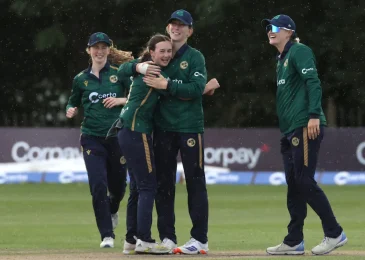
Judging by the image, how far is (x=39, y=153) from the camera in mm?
26844

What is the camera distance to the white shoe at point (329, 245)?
10.2m

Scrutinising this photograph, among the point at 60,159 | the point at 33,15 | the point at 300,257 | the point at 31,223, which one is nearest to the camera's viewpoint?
the point at 300,257

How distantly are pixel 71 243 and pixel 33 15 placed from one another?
2066cm

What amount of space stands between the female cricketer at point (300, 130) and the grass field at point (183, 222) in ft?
0.76

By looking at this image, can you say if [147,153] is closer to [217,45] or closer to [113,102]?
[113,102]

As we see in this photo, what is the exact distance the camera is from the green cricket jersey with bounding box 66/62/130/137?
1177cm

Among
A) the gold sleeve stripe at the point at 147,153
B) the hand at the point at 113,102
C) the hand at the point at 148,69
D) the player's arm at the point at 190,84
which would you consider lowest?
the gold sleeve stripe at the point at 147,153

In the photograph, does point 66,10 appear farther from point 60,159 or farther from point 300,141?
point 300,141

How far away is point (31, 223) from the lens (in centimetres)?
1525

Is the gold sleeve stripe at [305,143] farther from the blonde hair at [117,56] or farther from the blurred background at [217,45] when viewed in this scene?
the blurred background at [217,45]

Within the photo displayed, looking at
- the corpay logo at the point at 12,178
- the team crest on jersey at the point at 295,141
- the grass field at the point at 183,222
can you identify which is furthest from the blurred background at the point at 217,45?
the team crest on jersey at the point at 295,141

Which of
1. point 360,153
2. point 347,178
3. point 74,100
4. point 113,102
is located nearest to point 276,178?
point 347,178

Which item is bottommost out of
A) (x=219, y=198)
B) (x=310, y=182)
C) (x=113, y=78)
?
(x=219, y=198)

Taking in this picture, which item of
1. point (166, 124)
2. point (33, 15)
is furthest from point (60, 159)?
point (166, 124)
